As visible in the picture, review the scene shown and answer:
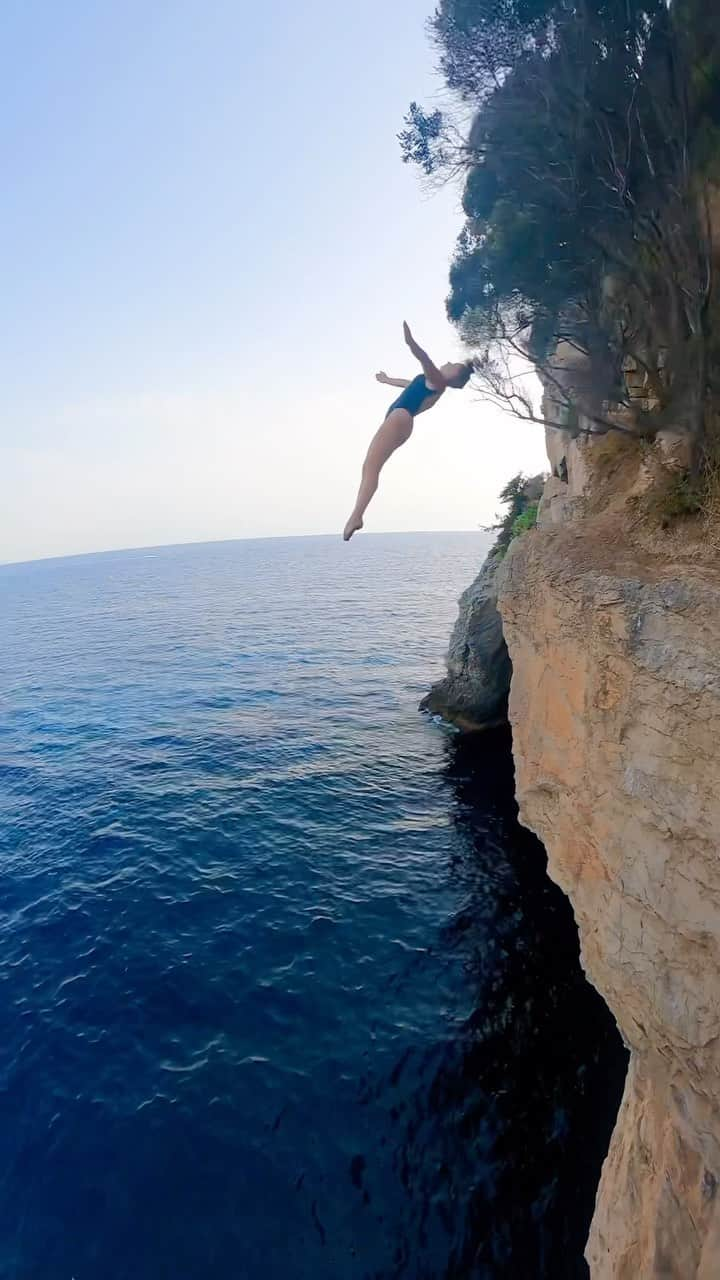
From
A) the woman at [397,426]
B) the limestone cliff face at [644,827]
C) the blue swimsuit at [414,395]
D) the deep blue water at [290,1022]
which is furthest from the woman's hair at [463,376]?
the deep blue water at [290,1022]

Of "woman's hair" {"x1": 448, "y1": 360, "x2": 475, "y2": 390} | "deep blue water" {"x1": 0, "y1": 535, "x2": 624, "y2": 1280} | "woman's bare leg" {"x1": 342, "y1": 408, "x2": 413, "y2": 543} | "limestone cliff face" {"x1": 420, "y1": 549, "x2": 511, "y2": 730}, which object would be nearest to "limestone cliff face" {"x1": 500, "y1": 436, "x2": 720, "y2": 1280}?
"deep blue water" {"x1": 0, "y1": 535, "x2": 624, "y2": 1280}

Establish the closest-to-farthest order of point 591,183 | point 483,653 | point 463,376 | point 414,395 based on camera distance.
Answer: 1. point 591,183
2. point 414,395
3. point 463,376
4. point 483,653

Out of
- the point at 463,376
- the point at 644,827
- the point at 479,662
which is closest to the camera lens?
the point at 644,827

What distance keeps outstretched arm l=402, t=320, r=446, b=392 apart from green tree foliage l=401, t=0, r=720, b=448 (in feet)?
5.75

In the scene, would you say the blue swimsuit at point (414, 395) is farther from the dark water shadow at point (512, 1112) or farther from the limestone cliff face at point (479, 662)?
the limestone cliff face at point (479, 662)

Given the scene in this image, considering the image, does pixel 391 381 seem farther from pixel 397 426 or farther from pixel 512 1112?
pixel 512 1112

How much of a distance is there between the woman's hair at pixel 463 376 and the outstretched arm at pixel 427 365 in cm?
42

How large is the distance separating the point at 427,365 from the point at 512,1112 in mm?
14229

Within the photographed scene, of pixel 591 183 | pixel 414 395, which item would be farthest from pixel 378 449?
pixel 591 183

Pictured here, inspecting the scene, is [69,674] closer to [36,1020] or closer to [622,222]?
[36,1020]

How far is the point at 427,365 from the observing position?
10227mm

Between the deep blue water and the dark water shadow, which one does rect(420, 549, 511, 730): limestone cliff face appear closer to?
the deep blue water

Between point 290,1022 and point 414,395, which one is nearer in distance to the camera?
point 414,395

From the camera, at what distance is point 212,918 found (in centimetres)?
1722
